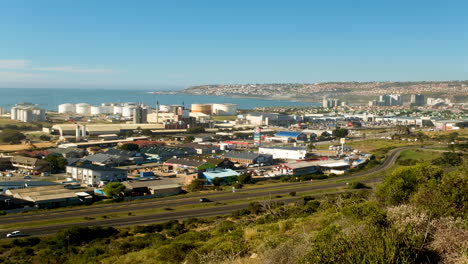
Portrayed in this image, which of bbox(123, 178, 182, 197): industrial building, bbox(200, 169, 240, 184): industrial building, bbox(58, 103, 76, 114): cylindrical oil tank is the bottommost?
bbox(200, 169, 240, 184): industrial building

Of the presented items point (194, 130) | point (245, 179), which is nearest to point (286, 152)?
point (245, 179)

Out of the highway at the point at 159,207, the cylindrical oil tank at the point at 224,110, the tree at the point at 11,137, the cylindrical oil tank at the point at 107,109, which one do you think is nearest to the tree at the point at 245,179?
the highway at the point at 159,207

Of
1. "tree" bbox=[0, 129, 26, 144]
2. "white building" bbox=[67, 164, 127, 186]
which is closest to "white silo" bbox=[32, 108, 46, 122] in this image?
"tree" bbox=[0, 129, 26, 144]

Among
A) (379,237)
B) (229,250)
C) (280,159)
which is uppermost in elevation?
(379,237)

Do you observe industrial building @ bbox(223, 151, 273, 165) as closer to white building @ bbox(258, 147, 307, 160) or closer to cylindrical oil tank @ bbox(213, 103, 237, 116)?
white building @ bbox(258, 147, 307, 160)

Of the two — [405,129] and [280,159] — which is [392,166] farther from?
[405,129]

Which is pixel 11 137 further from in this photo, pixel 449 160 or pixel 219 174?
pixel 449 160

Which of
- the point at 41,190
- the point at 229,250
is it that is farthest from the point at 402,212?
the point at 41,190
